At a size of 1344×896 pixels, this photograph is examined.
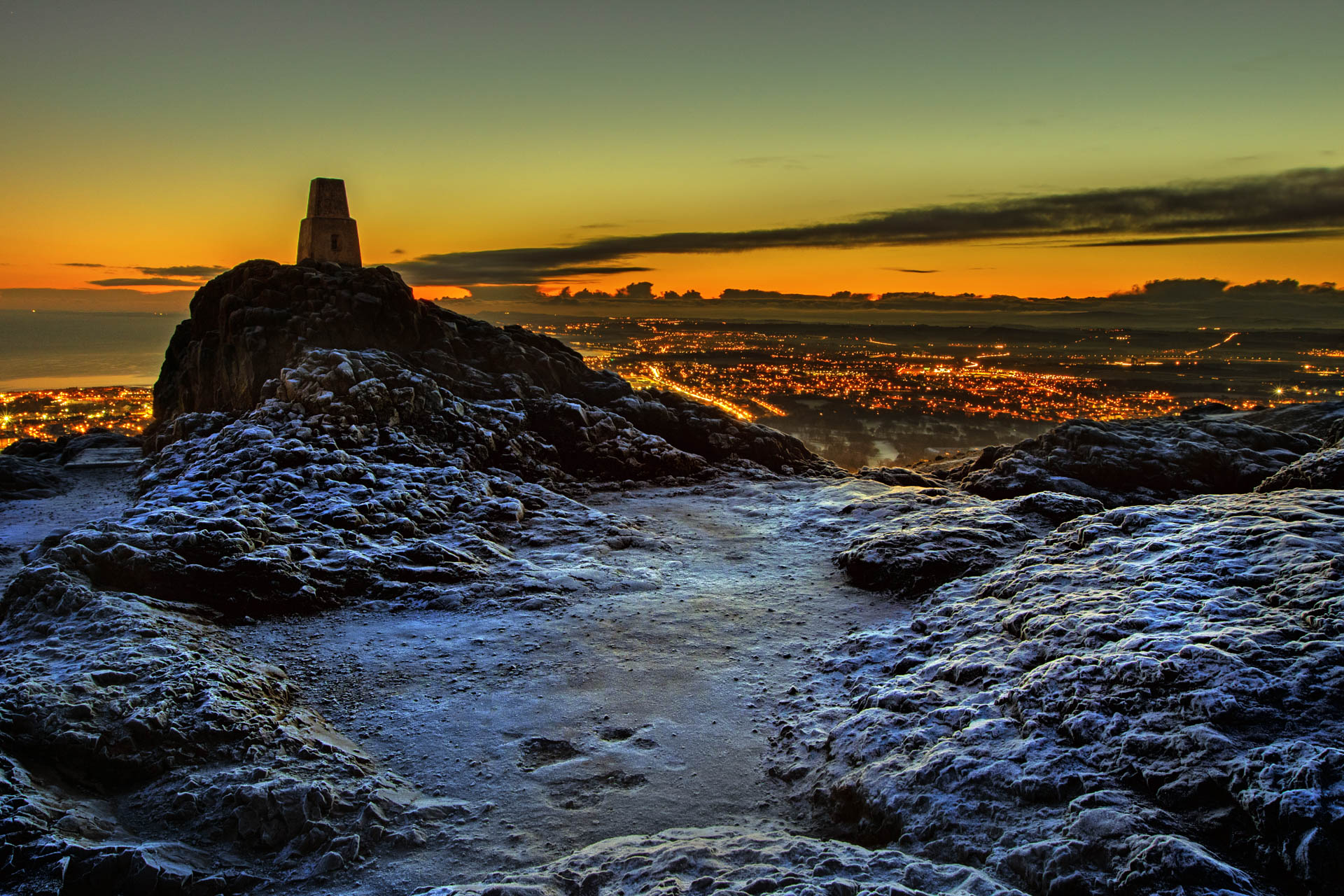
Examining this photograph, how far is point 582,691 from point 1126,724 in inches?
341

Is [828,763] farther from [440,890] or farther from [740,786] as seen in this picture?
[440,890]

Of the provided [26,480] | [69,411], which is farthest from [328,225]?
[69,411]

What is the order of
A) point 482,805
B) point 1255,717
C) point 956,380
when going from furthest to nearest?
1. point 956,380
2. point 482,805
3. point 1255,717

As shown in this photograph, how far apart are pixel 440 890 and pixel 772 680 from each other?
7.59 m

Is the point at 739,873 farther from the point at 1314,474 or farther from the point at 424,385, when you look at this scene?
the point at 424,385

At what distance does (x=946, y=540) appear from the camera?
2075 centimetres

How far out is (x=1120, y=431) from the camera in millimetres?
32031

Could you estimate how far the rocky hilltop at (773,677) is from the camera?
8062 mm

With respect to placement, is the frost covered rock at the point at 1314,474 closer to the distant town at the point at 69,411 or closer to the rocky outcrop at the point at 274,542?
the rocky outcrop at the point at 274,542

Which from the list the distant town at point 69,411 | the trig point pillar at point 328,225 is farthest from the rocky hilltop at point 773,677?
the distant town at point 69,411

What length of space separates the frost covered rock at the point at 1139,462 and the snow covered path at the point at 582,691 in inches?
501

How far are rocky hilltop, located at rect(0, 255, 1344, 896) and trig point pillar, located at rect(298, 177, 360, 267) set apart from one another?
55.7 ft

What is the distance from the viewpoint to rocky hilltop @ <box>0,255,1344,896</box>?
8.06m

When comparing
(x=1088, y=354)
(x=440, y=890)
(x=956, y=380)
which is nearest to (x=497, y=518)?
(x=440, y=890)
